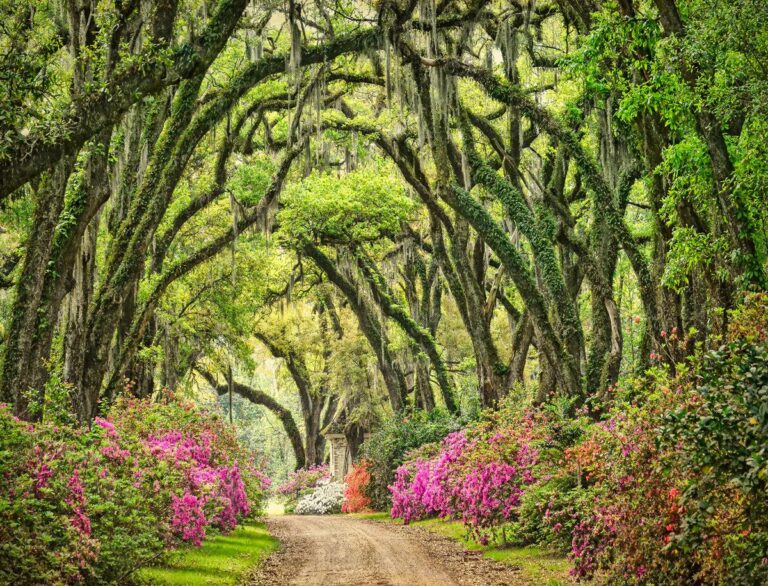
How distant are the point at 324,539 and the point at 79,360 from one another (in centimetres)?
701

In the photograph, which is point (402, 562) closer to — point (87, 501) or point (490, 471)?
point (490, 471)

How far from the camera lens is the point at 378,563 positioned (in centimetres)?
1218

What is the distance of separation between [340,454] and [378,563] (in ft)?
69.9

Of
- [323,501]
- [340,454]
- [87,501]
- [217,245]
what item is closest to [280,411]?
[340,454]

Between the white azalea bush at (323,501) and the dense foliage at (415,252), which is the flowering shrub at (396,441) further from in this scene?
the white azalea bush at (323,501)

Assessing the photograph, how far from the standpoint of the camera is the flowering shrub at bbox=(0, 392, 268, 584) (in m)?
6.62

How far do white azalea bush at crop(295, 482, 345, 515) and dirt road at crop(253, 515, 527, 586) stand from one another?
12083 millimetres

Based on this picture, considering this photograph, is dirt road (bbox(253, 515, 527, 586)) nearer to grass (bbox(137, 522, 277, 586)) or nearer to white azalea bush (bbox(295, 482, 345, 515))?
grass (bbox(137, 522, 277, 586))

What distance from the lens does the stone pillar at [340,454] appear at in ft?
109

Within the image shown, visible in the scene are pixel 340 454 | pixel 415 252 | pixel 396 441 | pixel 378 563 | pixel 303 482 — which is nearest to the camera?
pixel 378 563

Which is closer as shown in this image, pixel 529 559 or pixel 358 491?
pixel 529 559

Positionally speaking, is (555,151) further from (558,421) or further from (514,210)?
(558,421)

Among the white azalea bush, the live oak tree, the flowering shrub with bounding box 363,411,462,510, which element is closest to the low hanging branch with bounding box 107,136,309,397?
the live oak tree

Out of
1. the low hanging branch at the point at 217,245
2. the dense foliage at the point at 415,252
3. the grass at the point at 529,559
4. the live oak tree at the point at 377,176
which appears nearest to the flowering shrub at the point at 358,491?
the dense foliage at the point at 415,252
